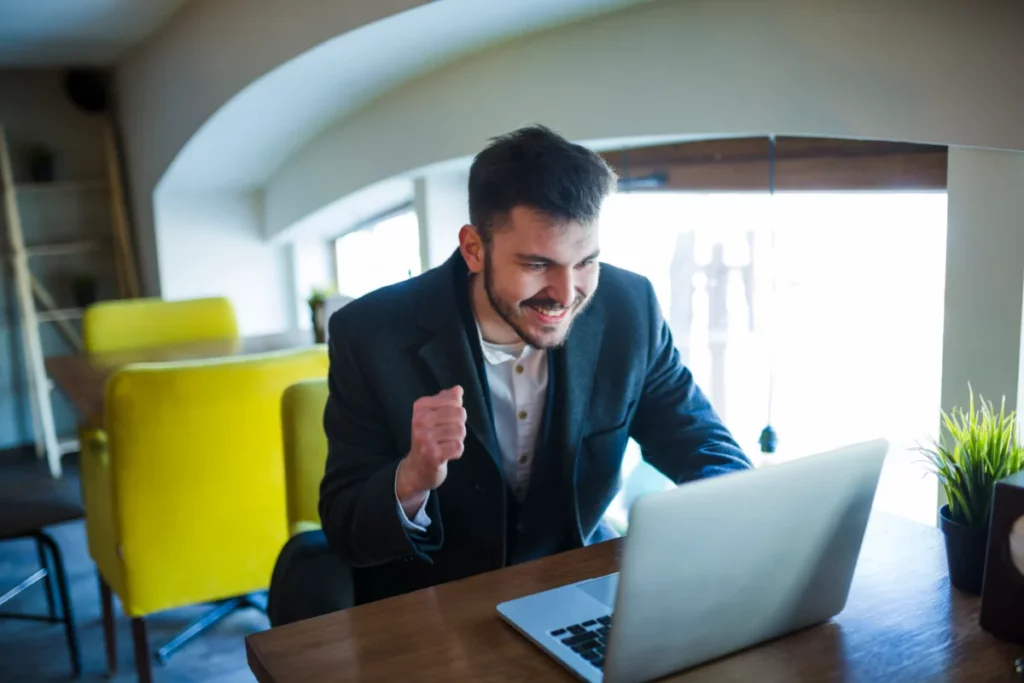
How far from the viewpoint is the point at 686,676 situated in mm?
979

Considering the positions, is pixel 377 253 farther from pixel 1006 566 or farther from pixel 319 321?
pixel 1006 566

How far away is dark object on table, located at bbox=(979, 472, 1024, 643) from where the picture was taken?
103 cm

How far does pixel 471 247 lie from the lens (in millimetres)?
1505

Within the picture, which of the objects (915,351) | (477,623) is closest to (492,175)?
(477,623)

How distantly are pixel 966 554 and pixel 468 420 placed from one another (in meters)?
0.72

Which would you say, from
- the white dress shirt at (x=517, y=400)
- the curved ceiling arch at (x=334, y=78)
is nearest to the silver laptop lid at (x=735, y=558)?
the white dress shirt at (x=517, y=400)

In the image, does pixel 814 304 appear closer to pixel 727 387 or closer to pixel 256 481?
pixel 727 387

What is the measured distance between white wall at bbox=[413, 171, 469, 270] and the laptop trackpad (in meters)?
2.25

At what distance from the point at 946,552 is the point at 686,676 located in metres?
0.45

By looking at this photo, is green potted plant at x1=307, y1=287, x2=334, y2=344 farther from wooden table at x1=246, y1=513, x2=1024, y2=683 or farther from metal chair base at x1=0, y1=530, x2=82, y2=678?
wooden table at x1=246, y1=513, x2=1024, y2=683

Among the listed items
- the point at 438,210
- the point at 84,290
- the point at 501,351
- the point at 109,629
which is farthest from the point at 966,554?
the point at 84,290

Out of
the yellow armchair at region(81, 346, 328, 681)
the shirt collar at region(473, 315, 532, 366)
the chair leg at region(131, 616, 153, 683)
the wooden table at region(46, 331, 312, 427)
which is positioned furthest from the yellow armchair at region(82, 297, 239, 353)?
the shirt collar at region(473, 315, 532, 366)

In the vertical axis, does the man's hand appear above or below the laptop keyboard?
above

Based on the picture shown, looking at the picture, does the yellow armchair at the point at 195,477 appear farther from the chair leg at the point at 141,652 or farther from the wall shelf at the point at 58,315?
the wall shelf at the point at 58,315
